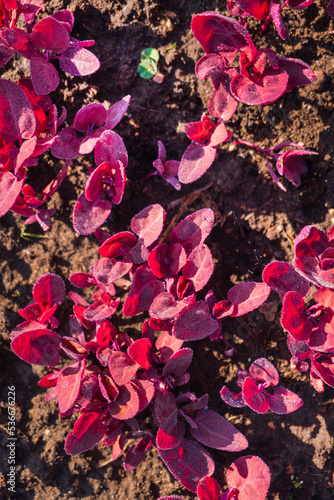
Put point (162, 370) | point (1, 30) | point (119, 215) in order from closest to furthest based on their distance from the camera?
point (1, 30) < point (162, 370) < point (119, 215)

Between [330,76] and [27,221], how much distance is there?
1598mm

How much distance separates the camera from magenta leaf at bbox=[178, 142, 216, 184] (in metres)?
1.62

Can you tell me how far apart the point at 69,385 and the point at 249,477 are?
3.01 feet

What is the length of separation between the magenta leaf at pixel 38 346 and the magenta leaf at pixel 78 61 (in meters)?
1.19

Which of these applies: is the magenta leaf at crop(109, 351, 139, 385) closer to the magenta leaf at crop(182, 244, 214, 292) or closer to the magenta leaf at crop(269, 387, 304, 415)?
the magenta leaf at crop(182, 244, 214, 292)

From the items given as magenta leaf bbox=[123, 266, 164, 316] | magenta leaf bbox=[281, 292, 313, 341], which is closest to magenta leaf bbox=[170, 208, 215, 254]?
magenta leaf bbox=[123, 266, 164, 316]

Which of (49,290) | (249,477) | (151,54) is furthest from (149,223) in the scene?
(249,477)

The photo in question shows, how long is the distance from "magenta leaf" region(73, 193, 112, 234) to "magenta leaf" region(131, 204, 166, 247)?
0.14 metres

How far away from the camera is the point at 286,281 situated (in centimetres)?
163

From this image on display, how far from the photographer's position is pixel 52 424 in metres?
1.96

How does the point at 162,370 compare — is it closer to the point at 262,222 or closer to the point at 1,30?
the point at 262,222

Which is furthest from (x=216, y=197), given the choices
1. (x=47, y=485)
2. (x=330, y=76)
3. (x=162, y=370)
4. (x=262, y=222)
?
(x=47, y=485)

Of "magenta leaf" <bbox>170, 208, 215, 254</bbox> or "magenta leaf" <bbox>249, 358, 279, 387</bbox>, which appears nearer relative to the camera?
"magenta leaf" <bbox>170, 208, 215, 254</bbox>

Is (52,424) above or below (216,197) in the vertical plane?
below
